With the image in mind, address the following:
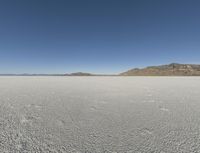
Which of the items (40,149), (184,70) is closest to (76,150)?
(40,149)

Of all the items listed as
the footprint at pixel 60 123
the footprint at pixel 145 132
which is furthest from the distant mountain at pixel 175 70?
the footprint at pixel 60 123

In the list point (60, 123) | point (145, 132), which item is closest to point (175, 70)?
point (145, 132)

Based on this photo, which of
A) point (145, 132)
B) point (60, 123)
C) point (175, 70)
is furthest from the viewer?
point (175, 70)

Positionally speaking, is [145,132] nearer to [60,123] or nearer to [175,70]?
[60,123]

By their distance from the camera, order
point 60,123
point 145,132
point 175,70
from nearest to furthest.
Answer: point 145,132, point 60,123, point 175,70

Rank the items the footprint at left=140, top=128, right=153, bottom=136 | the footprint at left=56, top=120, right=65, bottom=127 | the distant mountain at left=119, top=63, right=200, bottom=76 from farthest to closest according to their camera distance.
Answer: the distant mountain at left=119, top=63, right=200, bottom=76, the footprint at left=56, top=120, right=65, bottom=127, the footprint at left=140, top=128, right=153, bottom=136

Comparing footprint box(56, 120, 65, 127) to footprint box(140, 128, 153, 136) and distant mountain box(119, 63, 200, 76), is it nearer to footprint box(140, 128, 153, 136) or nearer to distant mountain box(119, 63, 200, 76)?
footprint box(140, 128, 153, 136)

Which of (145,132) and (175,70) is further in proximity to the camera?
(175,70)

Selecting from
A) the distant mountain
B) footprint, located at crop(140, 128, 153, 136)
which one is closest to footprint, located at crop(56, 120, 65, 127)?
footprint, located at crop(140, 128, 153, 136)

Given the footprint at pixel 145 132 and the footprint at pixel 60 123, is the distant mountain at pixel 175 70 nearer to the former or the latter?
the footprint at pixel 145 132

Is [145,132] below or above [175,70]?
below

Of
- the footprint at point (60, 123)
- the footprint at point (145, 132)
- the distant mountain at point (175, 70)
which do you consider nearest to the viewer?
the footprint at point (145, 132)

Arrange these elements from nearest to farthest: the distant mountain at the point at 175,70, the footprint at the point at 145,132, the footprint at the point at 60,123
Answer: the footprint at the point at 145,132
the footprint at the point at 60,123
the distant mountain at the point at 175,70

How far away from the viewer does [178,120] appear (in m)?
3.21
